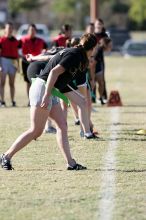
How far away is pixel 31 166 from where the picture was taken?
10.0 metres

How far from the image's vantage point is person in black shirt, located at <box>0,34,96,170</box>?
29.3 feet

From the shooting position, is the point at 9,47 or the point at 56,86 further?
the point at 9,47

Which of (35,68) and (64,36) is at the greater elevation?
(35,68)

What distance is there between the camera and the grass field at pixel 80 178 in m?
7.41

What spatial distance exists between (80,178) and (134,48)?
41944 mm

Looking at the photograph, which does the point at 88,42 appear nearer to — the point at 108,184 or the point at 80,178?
the point at 80,178

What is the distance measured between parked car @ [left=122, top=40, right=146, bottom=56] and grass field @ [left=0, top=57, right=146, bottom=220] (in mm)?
34679

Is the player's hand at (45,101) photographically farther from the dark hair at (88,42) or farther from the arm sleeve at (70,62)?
the dark hair at (88,42)

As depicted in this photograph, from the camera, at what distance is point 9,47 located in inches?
738

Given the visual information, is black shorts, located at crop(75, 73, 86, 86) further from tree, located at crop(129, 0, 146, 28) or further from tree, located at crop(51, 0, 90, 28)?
tree, located at crop(51, 0, 90, 28)

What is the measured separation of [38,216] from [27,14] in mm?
89828

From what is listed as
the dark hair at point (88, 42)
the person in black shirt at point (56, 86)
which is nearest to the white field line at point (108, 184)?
the person in black shirt at point (56, 86)

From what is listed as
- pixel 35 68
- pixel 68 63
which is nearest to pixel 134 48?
pixel 35 68

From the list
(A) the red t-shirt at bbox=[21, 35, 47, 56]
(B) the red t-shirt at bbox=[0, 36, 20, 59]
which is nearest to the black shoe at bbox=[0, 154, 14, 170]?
(A) the red t-shirt at bbox=[21, 35, 47, 56]
